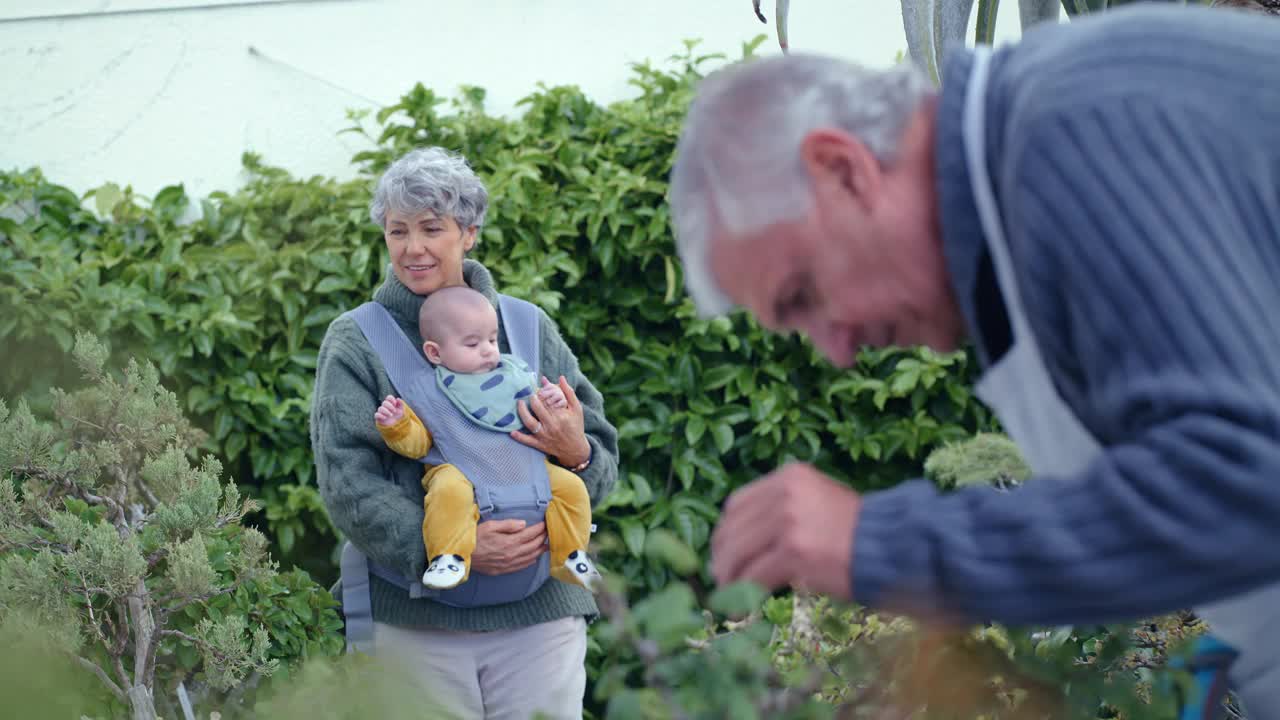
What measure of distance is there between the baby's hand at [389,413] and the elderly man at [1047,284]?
1680mm

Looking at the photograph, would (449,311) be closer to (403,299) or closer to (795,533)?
(403,299)

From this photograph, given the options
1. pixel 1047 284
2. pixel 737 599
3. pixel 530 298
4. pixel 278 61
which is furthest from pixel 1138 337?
pixel 278 61

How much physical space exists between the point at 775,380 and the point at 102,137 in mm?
2805

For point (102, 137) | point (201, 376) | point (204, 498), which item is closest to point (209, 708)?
point (204, 498)

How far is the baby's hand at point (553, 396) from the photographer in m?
3.04

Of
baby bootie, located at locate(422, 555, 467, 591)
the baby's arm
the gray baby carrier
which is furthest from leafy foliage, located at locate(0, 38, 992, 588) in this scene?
baby bootie, located at locate(422, 555, 467, 591)

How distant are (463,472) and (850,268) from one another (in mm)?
1878

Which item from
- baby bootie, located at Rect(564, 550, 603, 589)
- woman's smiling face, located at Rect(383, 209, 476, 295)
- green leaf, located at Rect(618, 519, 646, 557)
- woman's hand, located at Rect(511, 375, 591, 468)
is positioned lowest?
green leaf, located at Rect(618, 519, 646, 557)

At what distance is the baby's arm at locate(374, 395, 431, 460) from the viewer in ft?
9.45

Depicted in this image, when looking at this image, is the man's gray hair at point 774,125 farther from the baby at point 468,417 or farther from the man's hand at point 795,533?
the baby at point 468,417

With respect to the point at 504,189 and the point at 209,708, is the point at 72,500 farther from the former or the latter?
the point at 504,189

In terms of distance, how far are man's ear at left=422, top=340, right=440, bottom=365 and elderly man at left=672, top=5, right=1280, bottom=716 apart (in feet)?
5.95

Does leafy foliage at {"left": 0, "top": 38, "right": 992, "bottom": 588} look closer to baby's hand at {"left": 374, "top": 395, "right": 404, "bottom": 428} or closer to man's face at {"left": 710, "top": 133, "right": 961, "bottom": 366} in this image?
baby's hand at {"left": 374, "top": 395, "right": 404, "bottom": 428}

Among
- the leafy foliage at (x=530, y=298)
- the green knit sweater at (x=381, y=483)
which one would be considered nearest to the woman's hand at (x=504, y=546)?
the green knit sweater at (x=381, y=483)
